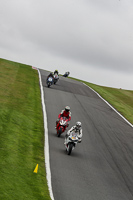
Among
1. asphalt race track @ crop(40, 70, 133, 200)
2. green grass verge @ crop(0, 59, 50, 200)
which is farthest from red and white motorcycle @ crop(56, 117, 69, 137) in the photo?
green grass verge @ crop(0, 59, 50, 200)

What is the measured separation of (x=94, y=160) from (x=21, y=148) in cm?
386

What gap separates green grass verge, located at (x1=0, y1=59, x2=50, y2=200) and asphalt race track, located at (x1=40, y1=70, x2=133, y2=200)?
644mm

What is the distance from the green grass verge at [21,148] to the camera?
10454 millimetres

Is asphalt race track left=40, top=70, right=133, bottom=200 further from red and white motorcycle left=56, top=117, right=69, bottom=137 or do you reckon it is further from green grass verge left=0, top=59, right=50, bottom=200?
Result: green grass verge left=0, top=59, right=50, bottom=200

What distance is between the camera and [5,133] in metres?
15.8

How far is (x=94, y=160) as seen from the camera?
52.3 ft

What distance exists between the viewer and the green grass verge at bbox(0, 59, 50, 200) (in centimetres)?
1045

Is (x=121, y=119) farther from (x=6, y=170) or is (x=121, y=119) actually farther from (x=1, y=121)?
(x=6, y=170)

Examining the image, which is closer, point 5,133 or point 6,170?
point 6,170

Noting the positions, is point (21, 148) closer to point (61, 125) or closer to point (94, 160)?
point (94, 160)

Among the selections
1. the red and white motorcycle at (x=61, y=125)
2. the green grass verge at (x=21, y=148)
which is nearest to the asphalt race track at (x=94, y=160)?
the red and white motorcycle at (x=61, y=125)

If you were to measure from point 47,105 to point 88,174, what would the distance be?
12597 millimetres

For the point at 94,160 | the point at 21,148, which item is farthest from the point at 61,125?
the point at 21,148

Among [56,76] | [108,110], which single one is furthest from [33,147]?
[56,76]
